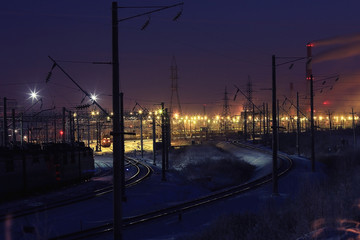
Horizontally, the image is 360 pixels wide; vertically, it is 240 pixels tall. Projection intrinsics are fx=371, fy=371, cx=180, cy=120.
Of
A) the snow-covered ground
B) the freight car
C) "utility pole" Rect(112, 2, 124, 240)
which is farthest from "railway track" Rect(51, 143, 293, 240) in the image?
the freight car

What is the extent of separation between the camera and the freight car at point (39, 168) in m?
21.7

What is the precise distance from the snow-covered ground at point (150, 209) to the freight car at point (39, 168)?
3.50m

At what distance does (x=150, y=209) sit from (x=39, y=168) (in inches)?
354

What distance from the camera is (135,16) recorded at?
9.96 meters

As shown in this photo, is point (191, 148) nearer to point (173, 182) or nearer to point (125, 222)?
point (173, 182)

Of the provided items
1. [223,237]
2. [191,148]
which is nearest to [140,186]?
[223,237]

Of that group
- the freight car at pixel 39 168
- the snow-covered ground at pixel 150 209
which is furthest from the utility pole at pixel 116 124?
the freight car at pixel 39 168

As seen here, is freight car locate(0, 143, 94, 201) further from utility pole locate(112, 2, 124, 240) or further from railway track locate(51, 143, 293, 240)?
utility pole locate(112, 2, 124, 240)

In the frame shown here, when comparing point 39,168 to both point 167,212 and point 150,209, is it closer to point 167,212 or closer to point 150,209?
point 150,209

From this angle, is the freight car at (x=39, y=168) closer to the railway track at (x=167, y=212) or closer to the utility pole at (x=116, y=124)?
the railway track at (x=167, y=212)

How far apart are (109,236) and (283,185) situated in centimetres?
1652

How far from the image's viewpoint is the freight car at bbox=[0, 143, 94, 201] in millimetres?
21672

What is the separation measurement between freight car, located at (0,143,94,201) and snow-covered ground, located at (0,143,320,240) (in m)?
3.50

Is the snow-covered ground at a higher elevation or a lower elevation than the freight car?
lower
